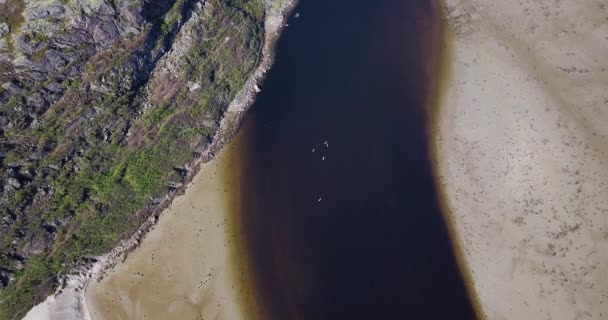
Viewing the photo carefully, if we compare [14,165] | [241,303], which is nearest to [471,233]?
[241,303]

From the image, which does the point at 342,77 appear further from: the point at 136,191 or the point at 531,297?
the point at 531,297

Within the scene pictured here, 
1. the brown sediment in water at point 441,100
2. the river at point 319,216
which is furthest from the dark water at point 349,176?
the brown sediment in water at point 441,100

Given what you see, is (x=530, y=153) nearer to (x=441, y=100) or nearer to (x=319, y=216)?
(x=441, y=100)

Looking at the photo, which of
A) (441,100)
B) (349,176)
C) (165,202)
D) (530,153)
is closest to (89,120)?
(165,202)

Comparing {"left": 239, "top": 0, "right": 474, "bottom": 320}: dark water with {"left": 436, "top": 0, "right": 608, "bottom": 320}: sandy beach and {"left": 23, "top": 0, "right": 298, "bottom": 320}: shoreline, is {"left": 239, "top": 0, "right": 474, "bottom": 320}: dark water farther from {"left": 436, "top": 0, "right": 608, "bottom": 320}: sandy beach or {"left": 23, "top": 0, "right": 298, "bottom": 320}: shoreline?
{"left": 436, "top": 0, "right": 608, "bottom": 320}: sandy beach

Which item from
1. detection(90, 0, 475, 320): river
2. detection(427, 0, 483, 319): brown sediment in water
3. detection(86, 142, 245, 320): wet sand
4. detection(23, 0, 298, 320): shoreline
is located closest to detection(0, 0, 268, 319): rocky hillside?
detection(23, 0, 298, 320): shoreline
